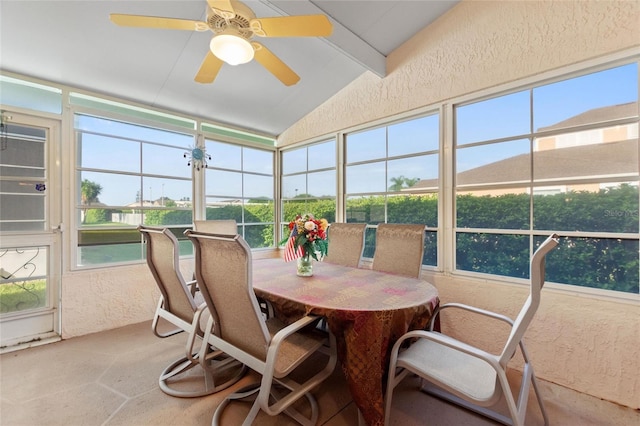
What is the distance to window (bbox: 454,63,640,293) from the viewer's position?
1964 mm

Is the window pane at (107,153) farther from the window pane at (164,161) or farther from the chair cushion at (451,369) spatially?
the chair cushion at (451,369)

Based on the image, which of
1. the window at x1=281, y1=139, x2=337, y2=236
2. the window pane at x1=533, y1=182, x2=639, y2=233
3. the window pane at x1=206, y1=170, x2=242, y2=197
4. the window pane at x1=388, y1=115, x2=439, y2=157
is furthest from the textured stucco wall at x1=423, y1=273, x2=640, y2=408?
the window pane at x1=206, y1=170, x2=242, y2=197

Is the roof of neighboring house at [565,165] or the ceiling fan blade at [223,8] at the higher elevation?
the ceiling fan blade at [223,8]

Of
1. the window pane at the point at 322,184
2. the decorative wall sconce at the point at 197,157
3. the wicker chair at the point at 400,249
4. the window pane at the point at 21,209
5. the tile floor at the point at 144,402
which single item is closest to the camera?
the tile floor at the point at 144,402

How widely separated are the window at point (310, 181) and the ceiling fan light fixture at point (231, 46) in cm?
225

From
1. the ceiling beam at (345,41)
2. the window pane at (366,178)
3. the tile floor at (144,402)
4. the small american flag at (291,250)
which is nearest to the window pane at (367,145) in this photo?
the window pane at (366,178)

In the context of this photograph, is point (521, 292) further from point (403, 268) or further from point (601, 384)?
point (403, 268)

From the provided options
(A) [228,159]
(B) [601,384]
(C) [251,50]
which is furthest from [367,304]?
(A) [228,159]

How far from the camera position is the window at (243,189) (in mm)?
3986

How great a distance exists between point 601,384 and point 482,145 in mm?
1997

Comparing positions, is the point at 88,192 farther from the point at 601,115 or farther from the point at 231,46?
the point at 601,115

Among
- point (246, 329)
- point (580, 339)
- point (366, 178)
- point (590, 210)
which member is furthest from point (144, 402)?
point (590, 210)

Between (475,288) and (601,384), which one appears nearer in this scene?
(601,384)

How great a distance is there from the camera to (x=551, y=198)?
2.23m
